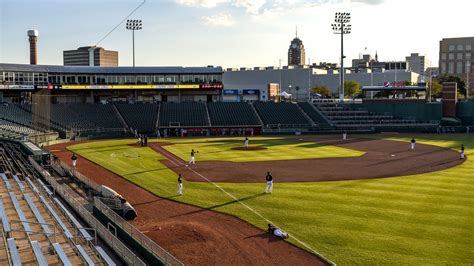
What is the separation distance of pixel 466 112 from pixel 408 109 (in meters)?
9.68

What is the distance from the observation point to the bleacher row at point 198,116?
71.6 m

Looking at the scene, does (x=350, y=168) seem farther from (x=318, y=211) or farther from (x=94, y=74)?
(x=94, y=74)

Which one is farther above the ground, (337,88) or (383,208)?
(337,88)

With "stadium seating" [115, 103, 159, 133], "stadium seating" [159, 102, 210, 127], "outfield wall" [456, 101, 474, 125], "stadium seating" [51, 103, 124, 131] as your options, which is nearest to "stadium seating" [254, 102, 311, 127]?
"stadium seating" [159, 102, 210, 127]

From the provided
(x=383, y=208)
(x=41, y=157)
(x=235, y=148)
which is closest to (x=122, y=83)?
(x=235, y=148)

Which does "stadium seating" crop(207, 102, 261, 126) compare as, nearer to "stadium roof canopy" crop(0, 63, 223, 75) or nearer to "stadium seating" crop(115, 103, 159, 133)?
"stadium roof canopy" crop(0, 63, 223, 75)

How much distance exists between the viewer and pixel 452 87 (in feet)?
264

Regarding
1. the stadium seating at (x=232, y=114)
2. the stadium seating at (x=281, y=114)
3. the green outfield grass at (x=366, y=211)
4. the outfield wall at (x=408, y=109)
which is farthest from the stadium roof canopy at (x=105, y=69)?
the green outfield grass at (x=366, y=211)

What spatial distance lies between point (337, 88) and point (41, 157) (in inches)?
4859

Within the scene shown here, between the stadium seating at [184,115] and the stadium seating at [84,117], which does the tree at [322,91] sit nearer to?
the stadium seating at [184,115]

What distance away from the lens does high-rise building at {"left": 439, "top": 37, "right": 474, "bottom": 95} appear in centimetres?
15700

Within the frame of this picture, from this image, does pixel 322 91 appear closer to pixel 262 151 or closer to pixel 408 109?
pixel 408 109

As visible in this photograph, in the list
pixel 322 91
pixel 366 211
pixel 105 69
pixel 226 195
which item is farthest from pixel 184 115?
pixel 322 91

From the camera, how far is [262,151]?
49.8m
